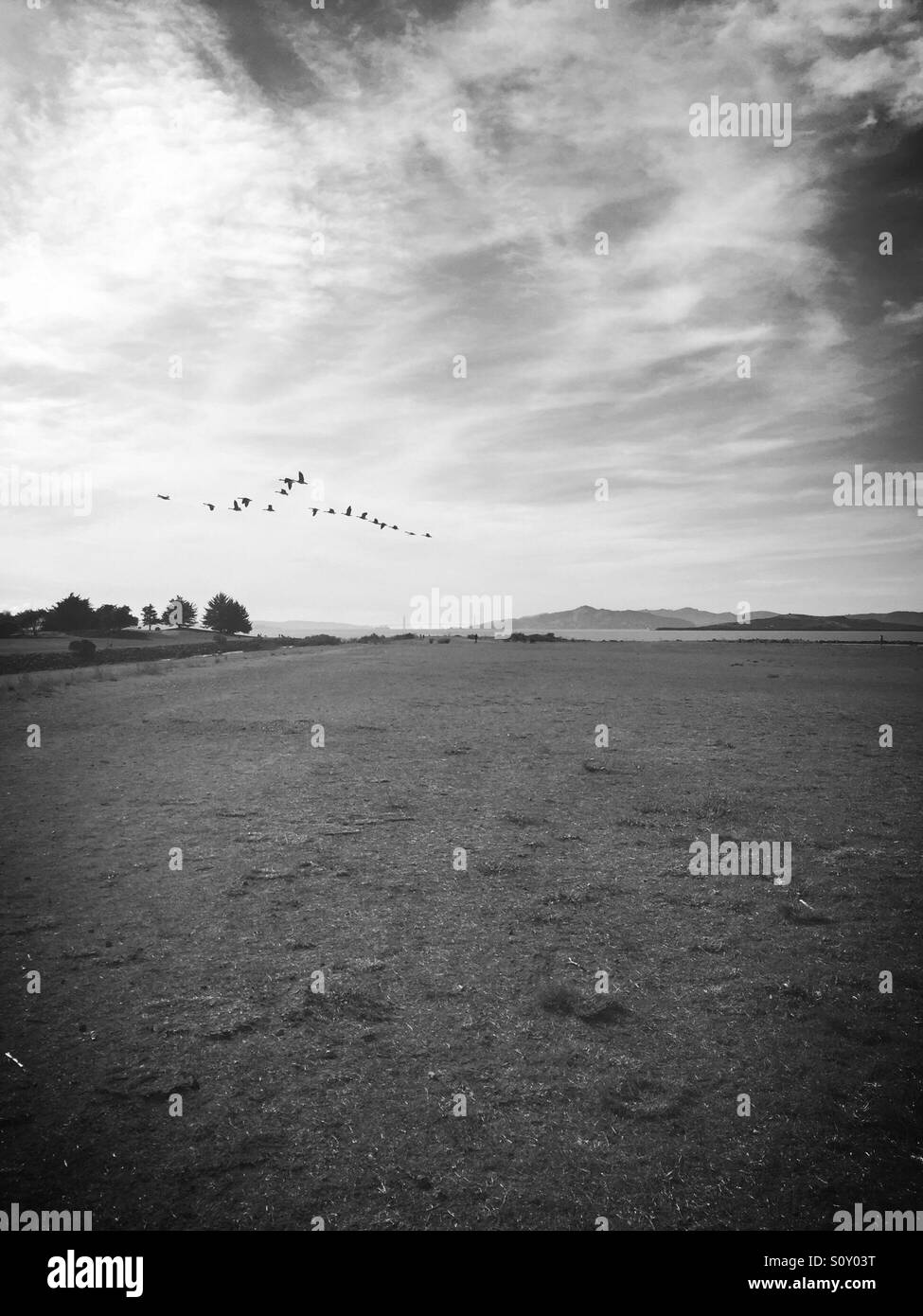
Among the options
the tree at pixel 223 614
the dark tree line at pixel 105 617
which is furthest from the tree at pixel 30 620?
the tree at pixel 223 614

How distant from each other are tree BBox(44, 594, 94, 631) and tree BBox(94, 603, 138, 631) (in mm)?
1038

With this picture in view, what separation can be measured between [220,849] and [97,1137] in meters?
4.61

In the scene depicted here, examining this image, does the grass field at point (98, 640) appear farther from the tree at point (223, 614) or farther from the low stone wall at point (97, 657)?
the tree at point (223, 614)

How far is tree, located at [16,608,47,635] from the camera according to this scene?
164 ft

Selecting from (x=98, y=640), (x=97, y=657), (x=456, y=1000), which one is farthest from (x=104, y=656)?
(x=456, y=1000)

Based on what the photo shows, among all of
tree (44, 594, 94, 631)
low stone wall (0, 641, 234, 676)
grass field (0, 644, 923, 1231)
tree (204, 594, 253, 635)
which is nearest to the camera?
grass field (0, 644, 923, 1231)

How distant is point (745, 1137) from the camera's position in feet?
11.6

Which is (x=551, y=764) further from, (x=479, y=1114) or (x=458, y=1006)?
(x=479, y=1114)

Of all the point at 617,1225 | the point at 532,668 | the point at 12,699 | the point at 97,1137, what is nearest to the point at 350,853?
the point at 97,1137

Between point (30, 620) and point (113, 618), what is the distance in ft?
37.9

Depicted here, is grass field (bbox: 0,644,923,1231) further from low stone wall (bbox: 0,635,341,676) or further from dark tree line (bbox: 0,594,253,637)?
dark tree line (bbox: 0,594,253,637)

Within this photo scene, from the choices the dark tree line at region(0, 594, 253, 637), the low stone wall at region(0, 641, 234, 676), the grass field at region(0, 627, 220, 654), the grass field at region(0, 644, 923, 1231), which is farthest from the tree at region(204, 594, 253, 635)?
the grass field at region(0, 644, 923, 1231)

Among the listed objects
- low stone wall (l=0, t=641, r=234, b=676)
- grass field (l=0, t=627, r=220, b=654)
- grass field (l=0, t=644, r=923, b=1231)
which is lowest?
grass field (l=0, t=644, r=923, b=1231)

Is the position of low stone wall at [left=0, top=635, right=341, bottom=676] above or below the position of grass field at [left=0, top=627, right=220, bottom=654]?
below
